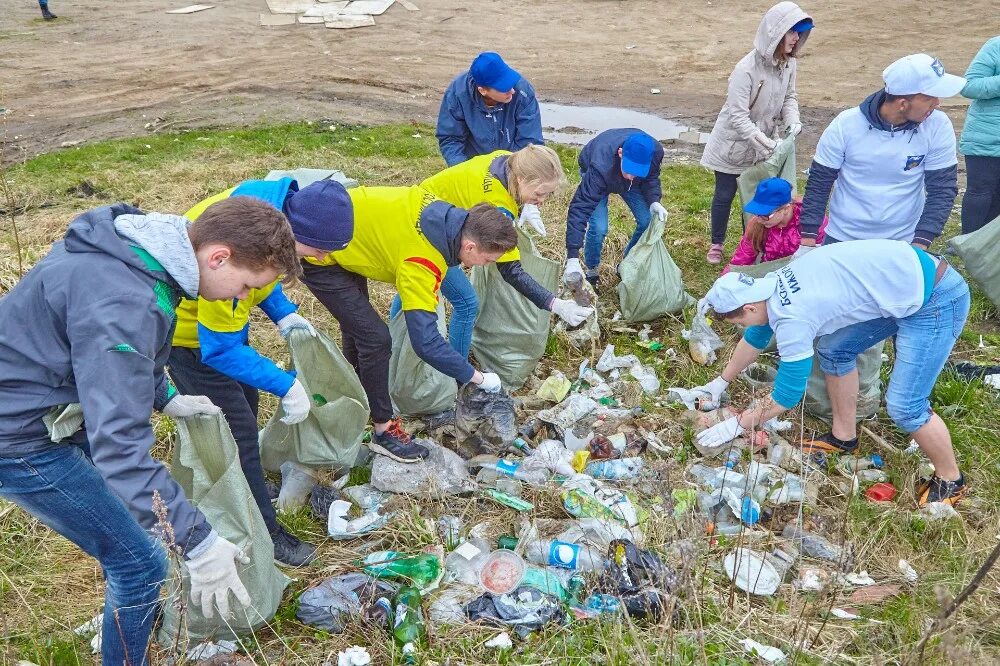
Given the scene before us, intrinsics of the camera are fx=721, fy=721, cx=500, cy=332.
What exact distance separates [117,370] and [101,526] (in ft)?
1.76

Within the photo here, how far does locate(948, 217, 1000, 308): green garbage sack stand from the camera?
13.4 feet

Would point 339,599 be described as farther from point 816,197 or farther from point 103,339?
point 816,197

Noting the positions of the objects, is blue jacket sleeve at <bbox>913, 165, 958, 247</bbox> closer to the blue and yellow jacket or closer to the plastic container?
the plastic container

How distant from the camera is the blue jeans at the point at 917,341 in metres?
2.78

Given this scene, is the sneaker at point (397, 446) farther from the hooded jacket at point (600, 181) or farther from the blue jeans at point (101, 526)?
the hooded jacket at point (600, 181)

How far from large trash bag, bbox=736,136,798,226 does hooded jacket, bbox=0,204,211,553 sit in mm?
3567

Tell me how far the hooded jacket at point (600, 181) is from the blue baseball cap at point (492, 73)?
2.06 feet

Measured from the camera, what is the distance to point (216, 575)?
194 cm

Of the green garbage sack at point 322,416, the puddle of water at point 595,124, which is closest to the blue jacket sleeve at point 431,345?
the green garbage sack at point 322,416

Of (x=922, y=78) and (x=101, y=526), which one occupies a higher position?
(x=922, y=78)

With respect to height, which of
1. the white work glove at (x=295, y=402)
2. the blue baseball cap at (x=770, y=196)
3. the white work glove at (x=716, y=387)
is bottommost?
the white work glove at (x=716, y=387)

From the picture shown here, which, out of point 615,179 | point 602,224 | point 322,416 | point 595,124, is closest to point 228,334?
point 322,416

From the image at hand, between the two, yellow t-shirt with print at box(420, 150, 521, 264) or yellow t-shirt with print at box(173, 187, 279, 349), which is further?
yellow t-shirt with print at box(420, 150, 521, 264)

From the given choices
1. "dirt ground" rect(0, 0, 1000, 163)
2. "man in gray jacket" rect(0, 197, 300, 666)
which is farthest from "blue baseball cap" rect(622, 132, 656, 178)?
"dirt ground" rect(0, 0, 1000, 163)
